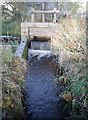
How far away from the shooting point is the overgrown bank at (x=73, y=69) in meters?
4.35

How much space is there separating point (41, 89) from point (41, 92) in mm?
191

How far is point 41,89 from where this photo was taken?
596 cm

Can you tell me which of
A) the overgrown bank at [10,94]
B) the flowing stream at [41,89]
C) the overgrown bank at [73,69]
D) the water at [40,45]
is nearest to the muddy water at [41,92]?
the flowing stream at [41,89]

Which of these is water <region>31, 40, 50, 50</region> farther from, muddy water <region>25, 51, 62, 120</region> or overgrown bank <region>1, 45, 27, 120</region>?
overgrown bank <region>1, 45, 27, 120</region>

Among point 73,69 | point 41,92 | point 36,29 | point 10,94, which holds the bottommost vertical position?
point 41,92

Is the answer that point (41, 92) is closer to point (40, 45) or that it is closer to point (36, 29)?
point (40, 45)

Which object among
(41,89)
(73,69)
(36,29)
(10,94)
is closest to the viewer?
(10,94)

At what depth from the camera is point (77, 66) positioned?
16.3 feet

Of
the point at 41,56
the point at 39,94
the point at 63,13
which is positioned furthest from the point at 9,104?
the point at 63,13

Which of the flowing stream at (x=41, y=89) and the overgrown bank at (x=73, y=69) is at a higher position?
the overgrown bank at (x=73, y=69)

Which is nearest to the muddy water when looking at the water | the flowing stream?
the flowing stream

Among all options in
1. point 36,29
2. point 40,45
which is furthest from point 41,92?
point 36,29

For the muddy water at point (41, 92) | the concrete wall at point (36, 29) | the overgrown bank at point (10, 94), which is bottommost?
the muddy water at point (41, 92)

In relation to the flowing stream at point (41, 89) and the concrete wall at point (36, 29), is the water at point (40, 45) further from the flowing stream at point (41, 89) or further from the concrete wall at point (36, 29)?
the flowing stream at point (41, 89)
